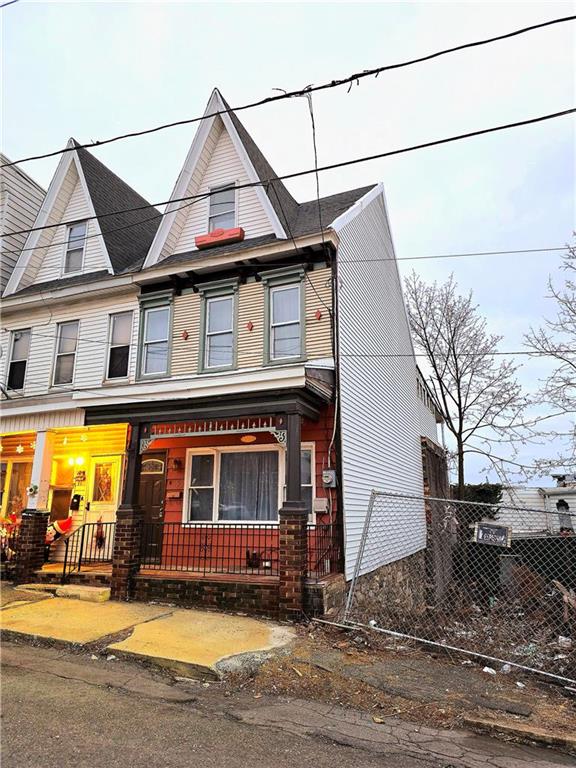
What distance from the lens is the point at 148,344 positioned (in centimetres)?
1151

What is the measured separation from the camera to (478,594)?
10086 millimetres

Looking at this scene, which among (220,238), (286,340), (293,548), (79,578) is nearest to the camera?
(293,548)

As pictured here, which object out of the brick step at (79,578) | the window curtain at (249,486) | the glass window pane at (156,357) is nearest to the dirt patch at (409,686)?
the window curtain at (249,486)

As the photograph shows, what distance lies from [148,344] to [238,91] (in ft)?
19.8

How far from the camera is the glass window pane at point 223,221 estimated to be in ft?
38.1

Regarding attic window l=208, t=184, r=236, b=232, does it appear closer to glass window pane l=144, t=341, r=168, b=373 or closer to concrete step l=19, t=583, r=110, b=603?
glass window pane l=144, t=341, r=168, b=373

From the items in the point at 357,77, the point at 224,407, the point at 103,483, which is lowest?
the point at 103,483

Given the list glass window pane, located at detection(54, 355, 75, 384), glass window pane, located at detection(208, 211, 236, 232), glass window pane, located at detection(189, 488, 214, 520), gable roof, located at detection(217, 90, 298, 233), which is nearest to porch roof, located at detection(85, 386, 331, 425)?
glass window pane, located at detection(189, 488, 214, 520)

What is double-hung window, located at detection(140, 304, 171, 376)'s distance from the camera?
1131cm

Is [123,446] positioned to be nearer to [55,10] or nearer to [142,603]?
[142,603]

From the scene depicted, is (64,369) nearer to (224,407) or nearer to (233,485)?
(233,485)

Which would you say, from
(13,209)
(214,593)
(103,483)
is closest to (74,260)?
(13,209)

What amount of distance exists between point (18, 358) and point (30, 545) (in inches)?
197

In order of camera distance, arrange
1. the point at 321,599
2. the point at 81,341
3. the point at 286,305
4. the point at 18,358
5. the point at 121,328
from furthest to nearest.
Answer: the point at 18,358 → the point at 81,341 → the point at 121,328 → the point at 286,305 → the point at 321,599
